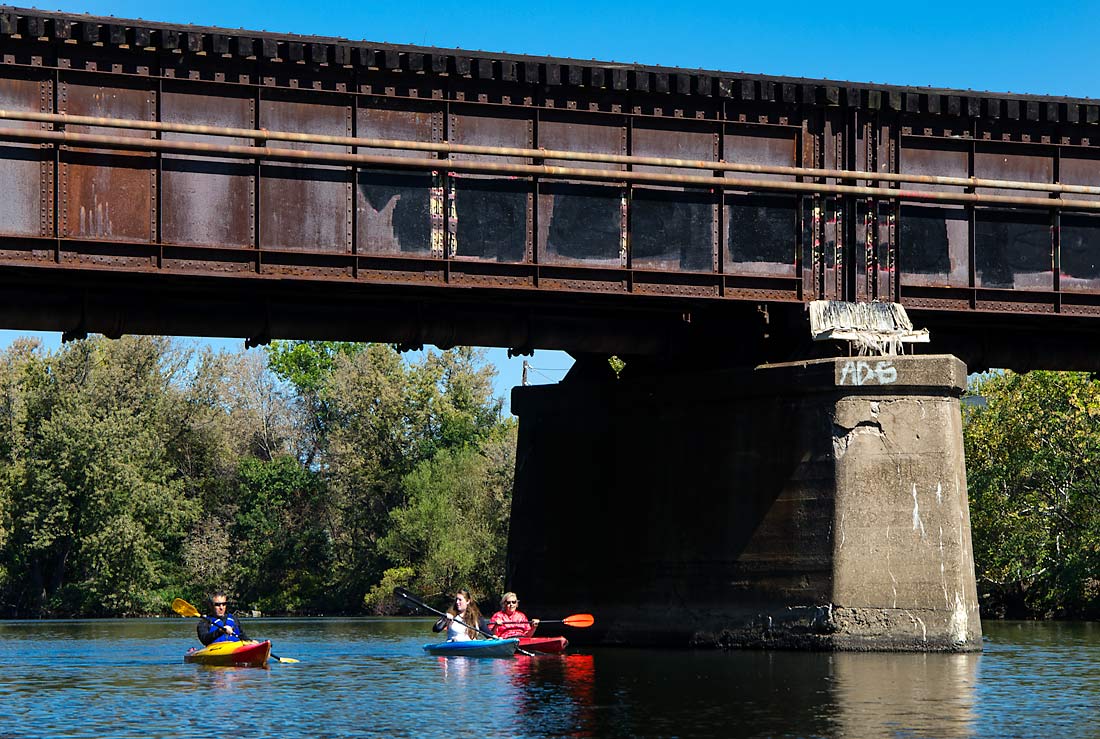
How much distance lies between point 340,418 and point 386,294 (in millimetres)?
62706

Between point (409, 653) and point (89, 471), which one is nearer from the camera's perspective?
point (409, 653)

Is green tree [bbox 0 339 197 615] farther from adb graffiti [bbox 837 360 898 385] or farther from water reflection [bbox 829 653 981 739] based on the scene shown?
water reflection [bbox 829 653 981 739]

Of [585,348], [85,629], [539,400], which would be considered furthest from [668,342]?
[85,629]

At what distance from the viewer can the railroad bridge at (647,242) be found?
109 ft

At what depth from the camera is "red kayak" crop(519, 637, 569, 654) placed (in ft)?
125

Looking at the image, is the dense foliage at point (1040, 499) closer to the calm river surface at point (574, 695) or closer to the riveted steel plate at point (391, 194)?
the calm river surface at point (574, 695)

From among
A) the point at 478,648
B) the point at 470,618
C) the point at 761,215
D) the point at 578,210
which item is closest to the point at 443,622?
the point at 470,618

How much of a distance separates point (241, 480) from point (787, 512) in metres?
65.6

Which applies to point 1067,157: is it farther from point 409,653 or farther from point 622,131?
point 409,653

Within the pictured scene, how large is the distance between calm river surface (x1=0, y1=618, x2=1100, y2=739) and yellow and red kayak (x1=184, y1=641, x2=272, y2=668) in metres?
0.47

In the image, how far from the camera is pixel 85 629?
6438 cm

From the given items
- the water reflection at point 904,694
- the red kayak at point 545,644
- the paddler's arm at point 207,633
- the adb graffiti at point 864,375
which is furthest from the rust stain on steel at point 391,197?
the water reflection at point 904,694

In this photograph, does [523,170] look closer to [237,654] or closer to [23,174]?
[23,174]

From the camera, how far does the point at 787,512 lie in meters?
35.3
